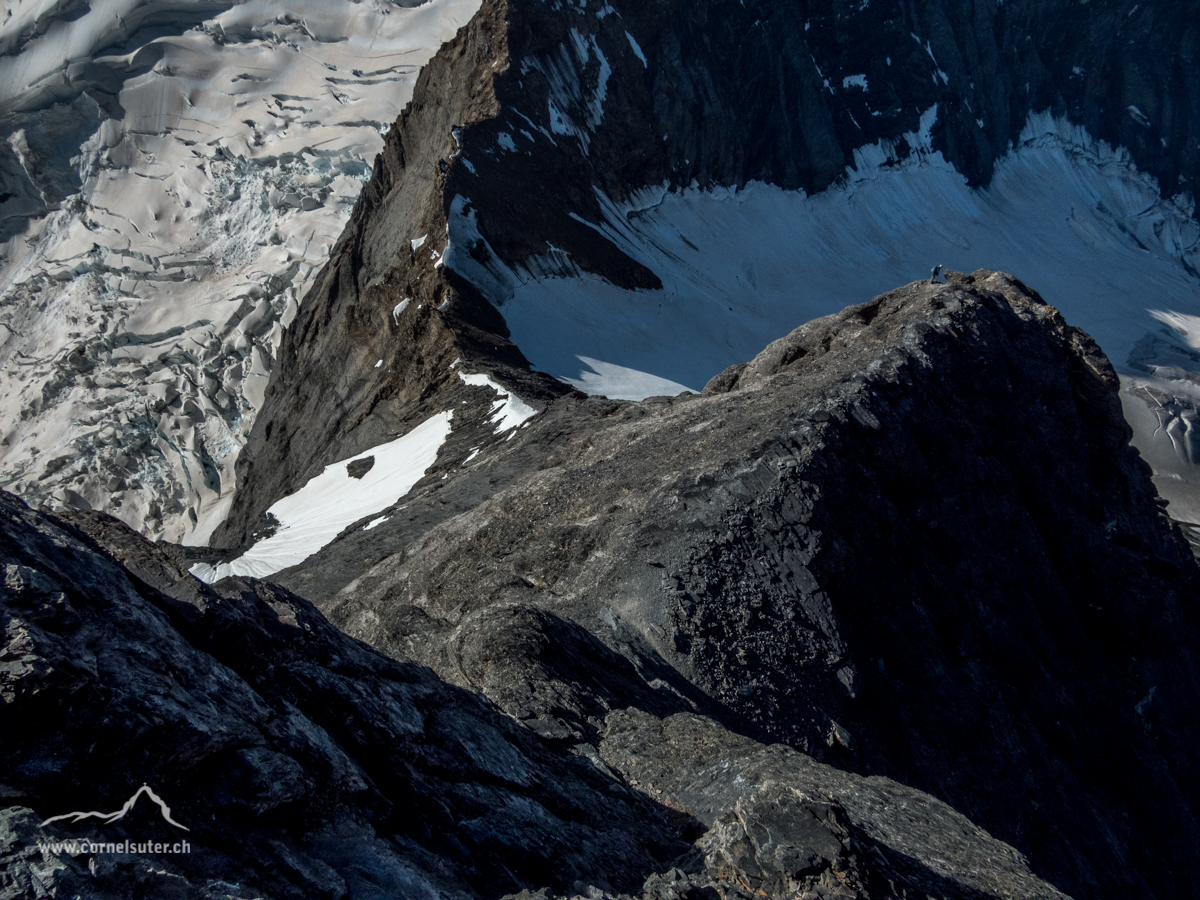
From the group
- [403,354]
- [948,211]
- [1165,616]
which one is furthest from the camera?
[948,211]

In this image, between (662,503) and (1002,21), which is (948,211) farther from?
(662,503)

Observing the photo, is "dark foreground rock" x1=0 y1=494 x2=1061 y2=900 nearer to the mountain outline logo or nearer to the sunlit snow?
the mountain outline logo

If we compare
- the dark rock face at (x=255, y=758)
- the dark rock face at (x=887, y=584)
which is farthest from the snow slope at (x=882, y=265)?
the dark rock face at (x=255, y=758)

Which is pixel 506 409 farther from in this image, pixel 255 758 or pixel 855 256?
pixel 855 256

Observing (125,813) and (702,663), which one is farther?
(702,663)

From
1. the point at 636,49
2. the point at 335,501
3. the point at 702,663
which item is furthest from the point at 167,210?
the point at 702,663

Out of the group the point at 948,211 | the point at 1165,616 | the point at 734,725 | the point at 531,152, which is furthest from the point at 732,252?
the point at 734,725
